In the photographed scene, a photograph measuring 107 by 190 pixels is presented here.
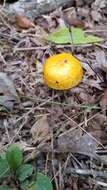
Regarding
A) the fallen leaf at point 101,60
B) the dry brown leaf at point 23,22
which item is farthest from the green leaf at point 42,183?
the dry brown leaf at point 23,22

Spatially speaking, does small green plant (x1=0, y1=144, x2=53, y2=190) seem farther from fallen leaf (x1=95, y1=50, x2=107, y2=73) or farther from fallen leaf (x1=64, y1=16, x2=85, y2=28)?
fallen leaf (x1=64, y1=16, x2=85, y2=28)

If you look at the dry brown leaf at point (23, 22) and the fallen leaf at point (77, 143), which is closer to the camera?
the fallen leaf at point (77, 143)

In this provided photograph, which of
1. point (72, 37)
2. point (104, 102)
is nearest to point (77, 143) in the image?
point (104, 102)

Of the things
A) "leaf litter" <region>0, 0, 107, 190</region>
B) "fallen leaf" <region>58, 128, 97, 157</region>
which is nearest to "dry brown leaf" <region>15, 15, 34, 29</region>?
"leaf litter" <region>0, 0, 107, 190</region>

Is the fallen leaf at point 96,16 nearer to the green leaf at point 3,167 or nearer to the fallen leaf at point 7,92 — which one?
the fallen leaf at point 7,92

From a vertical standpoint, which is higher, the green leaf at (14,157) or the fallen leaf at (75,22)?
the fallen leaf at (75,22)

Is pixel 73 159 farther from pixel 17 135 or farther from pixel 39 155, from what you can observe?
pixel 17 135

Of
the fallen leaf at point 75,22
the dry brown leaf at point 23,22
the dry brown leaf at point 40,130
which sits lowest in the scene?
→ the dry brown leaf at point 40,130

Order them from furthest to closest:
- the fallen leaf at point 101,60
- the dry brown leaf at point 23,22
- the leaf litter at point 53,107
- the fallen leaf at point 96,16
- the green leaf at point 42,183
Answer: the fallen leaf at point 96,16
the dry brown leaf at point 23,22
the fallen leaf at point 101,60
the leaf litter at point 53,107
the green leaf at point 42,183
